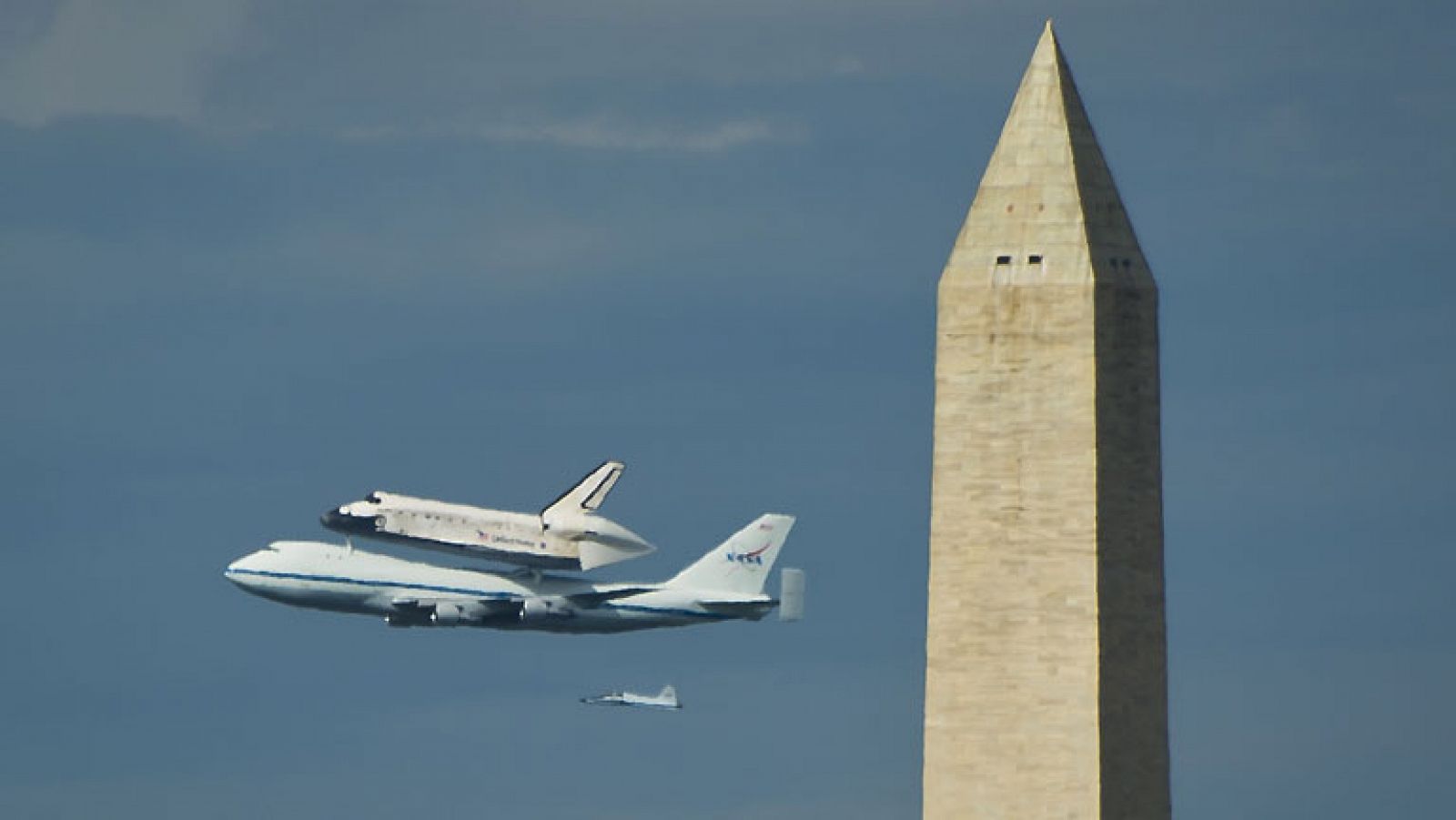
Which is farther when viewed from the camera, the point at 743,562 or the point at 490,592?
the point at 743,562

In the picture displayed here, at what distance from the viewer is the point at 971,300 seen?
6675 cm

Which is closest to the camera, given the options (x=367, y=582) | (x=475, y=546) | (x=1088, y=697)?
(x=1088, y=697)

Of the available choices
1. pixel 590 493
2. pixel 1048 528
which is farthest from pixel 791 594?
pixel 1048 528

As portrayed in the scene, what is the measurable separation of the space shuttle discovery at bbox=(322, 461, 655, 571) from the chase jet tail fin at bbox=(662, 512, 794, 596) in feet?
48.2

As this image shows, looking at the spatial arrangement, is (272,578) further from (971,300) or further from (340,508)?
(971,300)

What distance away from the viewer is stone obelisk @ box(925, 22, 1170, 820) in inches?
2571

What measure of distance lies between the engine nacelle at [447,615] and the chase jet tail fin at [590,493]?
8826mm

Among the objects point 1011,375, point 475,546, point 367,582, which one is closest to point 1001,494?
point 1011,375

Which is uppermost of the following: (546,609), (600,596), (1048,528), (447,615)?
(600,596)

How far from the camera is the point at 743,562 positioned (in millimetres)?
130875

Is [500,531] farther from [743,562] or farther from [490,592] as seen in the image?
[743,562]

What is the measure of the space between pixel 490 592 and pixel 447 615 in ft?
7.36

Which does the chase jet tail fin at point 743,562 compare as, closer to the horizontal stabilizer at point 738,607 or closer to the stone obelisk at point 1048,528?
the horizontal stabilizer at point 738,607

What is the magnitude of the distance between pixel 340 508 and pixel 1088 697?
53.4 meters
